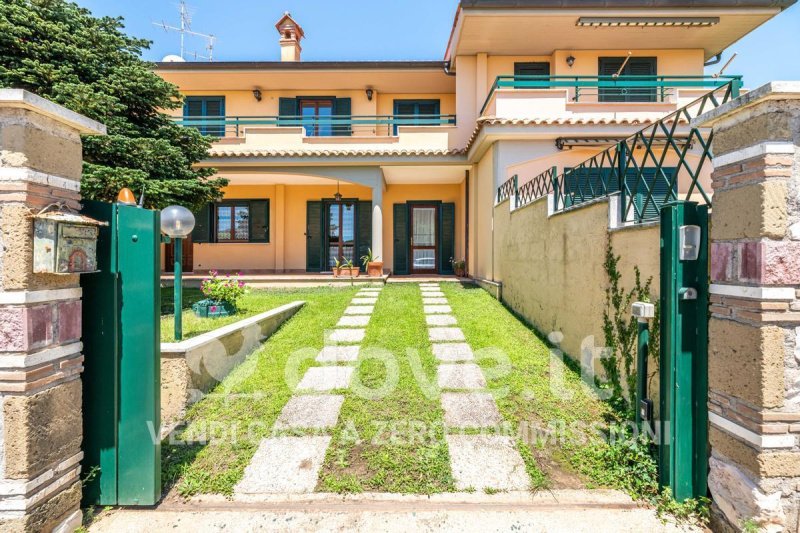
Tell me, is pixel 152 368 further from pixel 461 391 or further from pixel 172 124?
pixel 172 124

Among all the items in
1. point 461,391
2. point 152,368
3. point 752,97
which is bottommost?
point 461,391

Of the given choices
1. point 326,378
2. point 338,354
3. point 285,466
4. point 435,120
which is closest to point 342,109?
point 435,120

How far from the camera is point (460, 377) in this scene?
389 centimetres

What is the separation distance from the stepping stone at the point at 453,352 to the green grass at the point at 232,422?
1.46 meters

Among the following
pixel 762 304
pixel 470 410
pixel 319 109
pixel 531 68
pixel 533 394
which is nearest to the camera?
pixel 762 304

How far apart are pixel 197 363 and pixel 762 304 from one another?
155 inches

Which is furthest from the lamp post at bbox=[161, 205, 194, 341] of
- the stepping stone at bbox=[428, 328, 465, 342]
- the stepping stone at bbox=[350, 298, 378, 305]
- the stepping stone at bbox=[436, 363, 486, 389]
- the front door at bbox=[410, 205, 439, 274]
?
the front door at bbox=[410, 205, 439, 274]

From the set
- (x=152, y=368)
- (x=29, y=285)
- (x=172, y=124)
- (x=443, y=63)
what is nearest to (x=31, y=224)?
→ (x=29, y=285)

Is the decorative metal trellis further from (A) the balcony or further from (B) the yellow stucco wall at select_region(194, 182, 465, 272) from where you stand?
(B) the yellow stucco wall at select_region(194, 182, 465, 272)

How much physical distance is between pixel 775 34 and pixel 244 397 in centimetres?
1490

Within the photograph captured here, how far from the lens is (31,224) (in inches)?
71.8

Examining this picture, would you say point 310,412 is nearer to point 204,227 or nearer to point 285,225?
point 285,225

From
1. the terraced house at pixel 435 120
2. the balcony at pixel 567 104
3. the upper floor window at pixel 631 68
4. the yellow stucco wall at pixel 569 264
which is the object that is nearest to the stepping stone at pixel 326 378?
the yellow stucco wall at pixel 569 264

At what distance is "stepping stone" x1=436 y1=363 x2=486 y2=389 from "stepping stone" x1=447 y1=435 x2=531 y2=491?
2.84 ft
